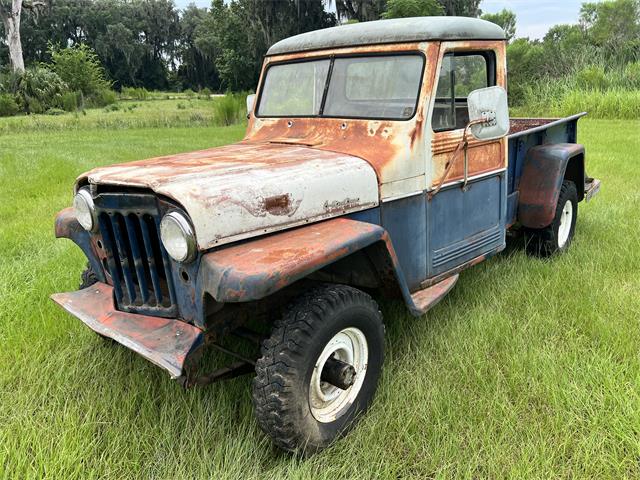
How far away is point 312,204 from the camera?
7.86 feet

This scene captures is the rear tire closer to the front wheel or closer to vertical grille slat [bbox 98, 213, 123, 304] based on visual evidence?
the front wheel

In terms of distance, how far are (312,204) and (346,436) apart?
1043 millimetres

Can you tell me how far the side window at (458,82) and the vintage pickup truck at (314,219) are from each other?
12 millimetres

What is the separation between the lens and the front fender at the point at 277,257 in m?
1.88

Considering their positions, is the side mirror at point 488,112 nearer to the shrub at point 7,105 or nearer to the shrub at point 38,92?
the shrub at point 7,105

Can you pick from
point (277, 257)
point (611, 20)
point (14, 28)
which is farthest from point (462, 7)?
point (277, 257)

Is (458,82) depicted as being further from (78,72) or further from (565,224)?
(78,72)

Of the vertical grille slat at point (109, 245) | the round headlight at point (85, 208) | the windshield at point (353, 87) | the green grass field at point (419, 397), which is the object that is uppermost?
the windshield at point (353, 87)

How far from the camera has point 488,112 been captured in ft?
9.14

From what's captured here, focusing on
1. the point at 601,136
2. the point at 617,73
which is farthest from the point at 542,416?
the point at 617,73

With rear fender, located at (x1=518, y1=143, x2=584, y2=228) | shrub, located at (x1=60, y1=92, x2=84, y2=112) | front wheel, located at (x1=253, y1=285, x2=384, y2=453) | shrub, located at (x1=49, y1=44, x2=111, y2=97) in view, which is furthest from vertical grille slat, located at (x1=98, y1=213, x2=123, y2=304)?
shrub, located at (x1=49, y1=44, x2=111, y2=97)

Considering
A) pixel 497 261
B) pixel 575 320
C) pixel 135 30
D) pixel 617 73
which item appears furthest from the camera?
pixel 135 30

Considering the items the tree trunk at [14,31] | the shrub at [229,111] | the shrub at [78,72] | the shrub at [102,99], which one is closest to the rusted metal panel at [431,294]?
the shrub at [229,111]

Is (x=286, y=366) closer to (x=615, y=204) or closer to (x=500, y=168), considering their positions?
(x=500, y=168)
